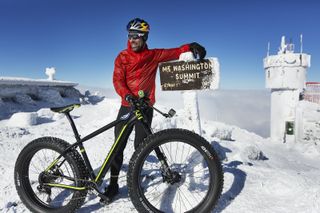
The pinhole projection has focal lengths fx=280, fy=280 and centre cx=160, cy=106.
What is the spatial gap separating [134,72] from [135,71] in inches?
0.7

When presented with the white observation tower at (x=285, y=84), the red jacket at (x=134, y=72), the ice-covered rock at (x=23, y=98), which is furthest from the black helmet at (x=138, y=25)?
the white observation tower at (x=285, y=84)

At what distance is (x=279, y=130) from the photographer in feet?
71.9

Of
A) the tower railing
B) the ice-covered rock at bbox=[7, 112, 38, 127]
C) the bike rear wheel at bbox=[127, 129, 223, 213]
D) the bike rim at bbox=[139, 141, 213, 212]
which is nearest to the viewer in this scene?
the bike rear wheel at bbox=[127, 129, 223, 213]

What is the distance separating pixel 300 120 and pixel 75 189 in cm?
2003

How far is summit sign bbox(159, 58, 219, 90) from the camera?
12.0 feet

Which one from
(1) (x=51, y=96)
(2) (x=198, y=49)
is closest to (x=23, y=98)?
(1) (x=51, y=96)

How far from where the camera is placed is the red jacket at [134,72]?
346 centimetres

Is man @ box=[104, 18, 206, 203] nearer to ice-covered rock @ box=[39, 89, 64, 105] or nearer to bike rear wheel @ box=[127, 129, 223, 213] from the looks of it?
bike rear wheel @ box=[127, 129, 223, 213]

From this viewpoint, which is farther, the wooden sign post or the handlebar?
the wooden sign post

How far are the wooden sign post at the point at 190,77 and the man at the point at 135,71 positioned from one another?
163mm

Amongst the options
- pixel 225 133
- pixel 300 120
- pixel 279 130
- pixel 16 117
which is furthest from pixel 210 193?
pixel 279 130

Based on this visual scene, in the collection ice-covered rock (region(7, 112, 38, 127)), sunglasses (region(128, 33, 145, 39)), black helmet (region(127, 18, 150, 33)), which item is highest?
black helmet (region(127, 18, 150, 33))

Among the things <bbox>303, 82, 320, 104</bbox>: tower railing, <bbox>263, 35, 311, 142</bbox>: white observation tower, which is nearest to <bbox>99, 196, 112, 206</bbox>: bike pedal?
<bbox>263, 35, 311, 142</bbox>: white observation tower

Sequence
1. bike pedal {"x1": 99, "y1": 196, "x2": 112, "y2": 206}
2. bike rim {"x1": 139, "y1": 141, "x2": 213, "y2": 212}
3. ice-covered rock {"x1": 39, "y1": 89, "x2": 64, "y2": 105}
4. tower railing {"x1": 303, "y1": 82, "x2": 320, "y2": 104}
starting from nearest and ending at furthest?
bike pedal {"x1": 99, "y1": 196, "x2": 112, "y2": 206}
bike rim {"x1": 139, "y1": 141, "x2": 213, "y2": 212}
ice-covered rock {"x1": 39, "y1": 89, "x2": 64, "y2": 105}
tower railing {"x1": 303, "y1": 82, "x2": 320, "y2": 104}
